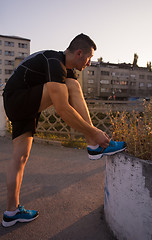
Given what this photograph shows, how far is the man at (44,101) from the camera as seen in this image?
1.47m

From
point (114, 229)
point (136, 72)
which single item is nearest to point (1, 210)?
point (114, 229)

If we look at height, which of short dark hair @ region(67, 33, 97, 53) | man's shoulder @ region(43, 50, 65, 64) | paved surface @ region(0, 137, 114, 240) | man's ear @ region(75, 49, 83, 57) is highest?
short dark hair @ region(67, 33, 97, 53)

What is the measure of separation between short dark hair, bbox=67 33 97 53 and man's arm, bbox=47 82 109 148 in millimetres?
445

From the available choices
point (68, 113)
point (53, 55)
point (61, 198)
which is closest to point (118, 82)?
point (61, 198)

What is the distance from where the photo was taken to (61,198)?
224 centimetres

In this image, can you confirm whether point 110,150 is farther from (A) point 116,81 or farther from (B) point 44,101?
(A) point 116,81

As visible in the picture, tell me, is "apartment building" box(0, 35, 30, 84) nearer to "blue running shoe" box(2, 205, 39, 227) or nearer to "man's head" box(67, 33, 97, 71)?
"man's head" box(67, 33, 97, 71)


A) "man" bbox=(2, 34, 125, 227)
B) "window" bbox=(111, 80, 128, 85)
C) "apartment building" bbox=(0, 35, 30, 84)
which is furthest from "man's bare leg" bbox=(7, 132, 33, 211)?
"window" bbox=(111, 80, 128, 85)

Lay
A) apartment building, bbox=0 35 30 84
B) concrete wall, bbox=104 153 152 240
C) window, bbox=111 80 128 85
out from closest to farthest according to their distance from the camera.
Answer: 1. concrete wall, bbox=104 153 152 240
2. apartment building, bbox=0 35 30 84
3. window, bbox=111 80 128 85

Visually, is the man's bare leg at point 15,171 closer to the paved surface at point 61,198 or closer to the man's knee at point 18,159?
the man's knee at point 18,159

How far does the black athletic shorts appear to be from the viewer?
155cm

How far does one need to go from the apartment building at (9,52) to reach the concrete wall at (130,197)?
51.0 metres

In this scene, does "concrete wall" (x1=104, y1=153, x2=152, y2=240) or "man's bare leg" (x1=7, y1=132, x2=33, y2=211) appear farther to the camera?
"man's bare leg" (x1=7, y1=132, x2=33, y2=211)

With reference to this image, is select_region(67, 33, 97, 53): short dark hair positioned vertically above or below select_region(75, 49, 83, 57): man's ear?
above
